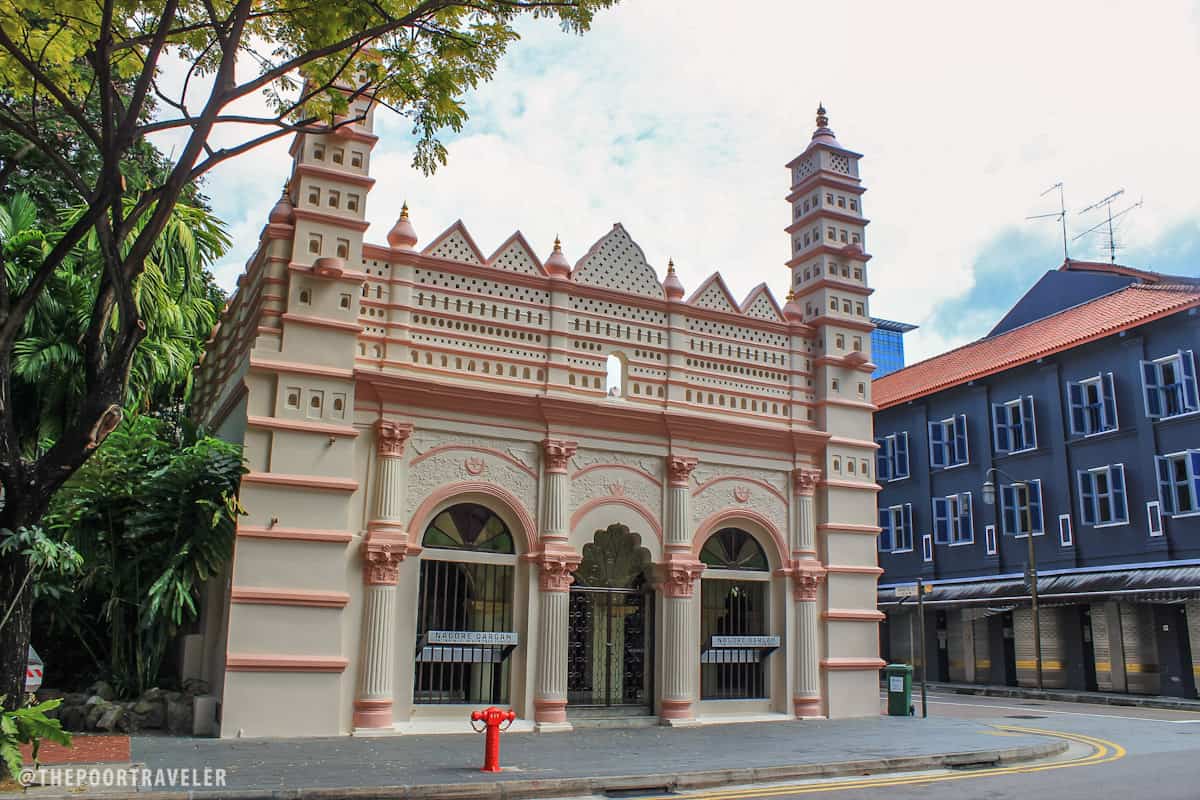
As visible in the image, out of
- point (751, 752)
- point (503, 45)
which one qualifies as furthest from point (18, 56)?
point (751, 752)

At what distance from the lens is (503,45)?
1254 centimetres

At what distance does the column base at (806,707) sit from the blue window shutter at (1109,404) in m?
17.0

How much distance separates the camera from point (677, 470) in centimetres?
1883

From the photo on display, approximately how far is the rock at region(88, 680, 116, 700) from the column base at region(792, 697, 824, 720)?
1171 cm

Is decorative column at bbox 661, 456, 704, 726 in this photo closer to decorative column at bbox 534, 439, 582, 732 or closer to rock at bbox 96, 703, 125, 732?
decorative column at bbox 534, 439, 582, 732

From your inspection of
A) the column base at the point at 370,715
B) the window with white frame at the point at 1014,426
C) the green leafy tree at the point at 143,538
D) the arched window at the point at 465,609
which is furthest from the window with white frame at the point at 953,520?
the green leafy tree at the point at 143,538

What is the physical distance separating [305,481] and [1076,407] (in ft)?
84.1

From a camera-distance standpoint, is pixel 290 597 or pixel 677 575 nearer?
pixel 290 597

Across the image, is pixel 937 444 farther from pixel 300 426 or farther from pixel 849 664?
pixel 300 426

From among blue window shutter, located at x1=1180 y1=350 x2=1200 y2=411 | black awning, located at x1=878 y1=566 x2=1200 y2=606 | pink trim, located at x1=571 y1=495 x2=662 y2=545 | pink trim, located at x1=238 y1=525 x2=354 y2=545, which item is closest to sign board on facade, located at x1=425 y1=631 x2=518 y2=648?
pink trim, located at x1=238 y1=525 x2=354 y2=545

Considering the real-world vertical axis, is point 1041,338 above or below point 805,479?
above

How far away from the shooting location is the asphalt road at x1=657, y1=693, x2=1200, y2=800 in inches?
428

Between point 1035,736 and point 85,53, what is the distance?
16.9 metres

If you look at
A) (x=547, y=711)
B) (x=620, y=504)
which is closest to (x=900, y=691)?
(x=620, y=504)
